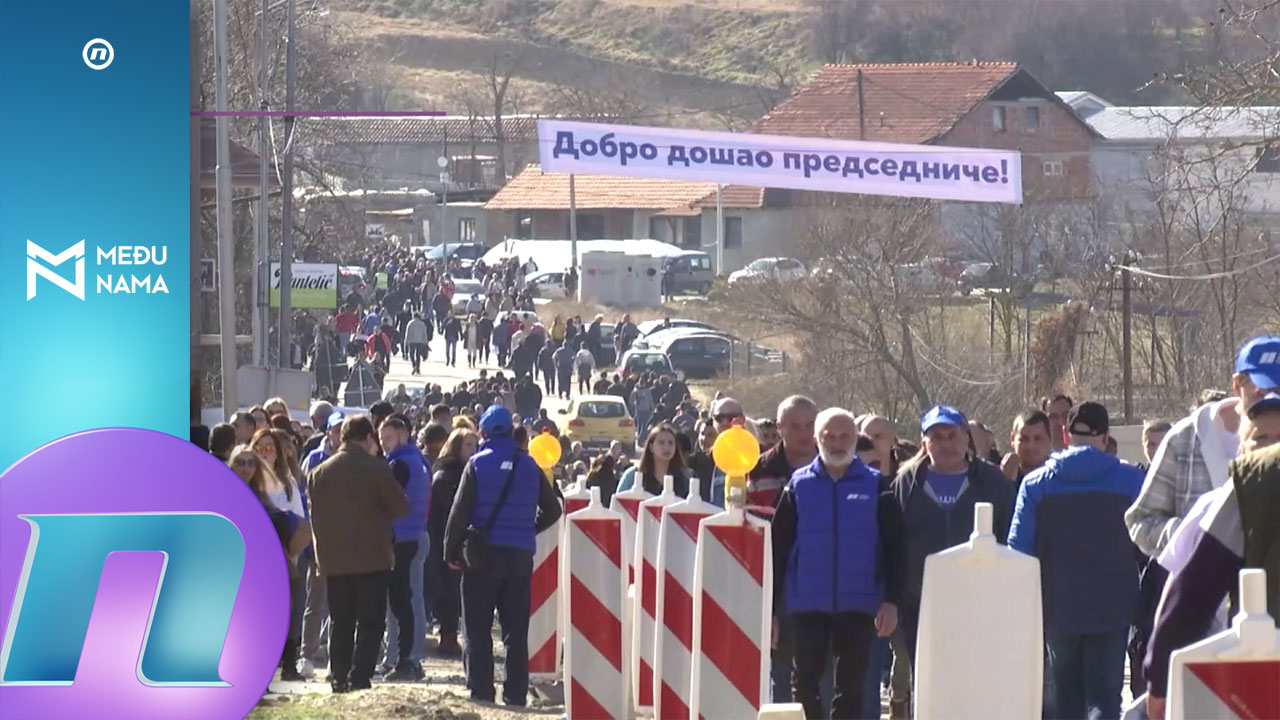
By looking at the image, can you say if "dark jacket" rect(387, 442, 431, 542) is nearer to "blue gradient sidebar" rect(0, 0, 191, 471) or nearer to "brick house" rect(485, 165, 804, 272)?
"blue gradient sidebar" rect(0, 0, 191, 471)

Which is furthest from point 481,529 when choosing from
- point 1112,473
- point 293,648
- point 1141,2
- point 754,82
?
point 754,82

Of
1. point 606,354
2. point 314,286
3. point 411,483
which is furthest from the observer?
point 606,354

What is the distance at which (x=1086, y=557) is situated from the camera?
28.2ft

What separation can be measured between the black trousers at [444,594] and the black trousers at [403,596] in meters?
1.29

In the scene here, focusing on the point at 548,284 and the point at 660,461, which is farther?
the point at 548,284

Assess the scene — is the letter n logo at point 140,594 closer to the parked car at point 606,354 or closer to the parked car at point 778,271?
the parked car at point 778,271

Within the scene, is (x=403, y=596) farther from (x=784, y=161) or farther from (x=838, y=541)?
(x=784, y=161)

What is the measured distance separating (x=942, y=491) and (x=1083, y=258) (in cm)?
4562

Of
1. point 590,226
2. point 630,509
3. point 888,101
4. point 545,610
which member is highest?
point 888,101

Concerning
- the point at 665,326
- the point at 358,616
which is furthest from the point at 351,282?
the point at 358,616

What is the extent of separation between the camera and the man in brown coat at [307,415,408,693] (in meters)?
11.6

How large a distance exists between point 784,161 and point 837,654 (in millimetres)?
13635

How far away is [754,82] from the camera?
523ft

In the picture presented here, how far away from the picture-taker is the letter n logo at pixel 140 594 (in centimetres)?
598
